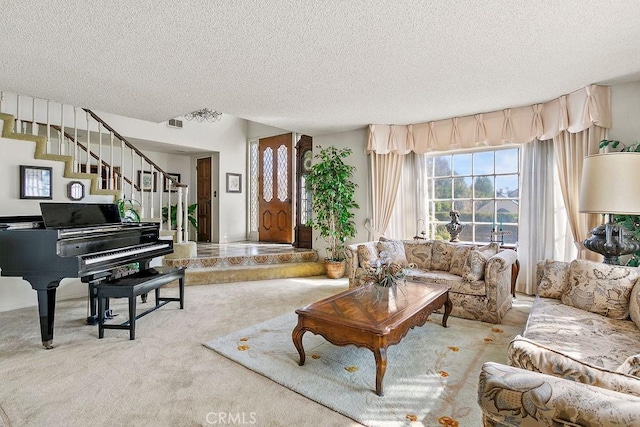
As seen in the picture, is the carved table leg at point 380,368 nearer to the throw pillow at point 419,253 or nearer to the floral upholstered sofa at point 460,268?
the floral upholstered sofa at point 460,268

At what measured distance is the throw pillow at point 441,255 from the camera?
163 inches

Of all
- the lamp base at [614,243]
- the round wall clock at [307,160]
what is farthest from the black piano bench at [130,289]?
the lamp base at [614,243]

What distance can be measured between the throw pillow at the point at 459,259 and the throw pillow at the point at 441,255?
0.06 m

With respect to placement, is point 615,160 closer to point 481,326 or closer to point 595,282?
point 595,282

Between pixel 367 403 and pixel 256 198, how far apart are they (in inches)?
243

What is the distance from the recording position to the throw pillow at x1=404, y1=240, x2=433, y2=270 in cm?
425

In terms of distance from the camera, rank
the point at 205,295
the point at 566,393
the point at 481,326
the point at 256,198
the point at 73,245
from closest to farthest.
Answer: the point at 566,393, the point at 73,245, the point at 481,326, the point at 205,295, the point at 256,198

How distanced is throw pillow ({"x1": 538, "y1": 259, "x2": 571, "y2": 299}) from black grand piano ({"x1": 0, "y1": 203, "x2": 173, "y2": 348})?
12.3 ft

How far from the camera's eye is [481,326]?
330 centimetres

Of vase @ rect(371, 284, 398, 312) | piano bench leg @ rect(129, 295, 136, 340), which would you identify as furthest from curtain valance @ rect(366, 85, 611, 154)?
piano bench leg @ rect(129, 295, 136, 340)

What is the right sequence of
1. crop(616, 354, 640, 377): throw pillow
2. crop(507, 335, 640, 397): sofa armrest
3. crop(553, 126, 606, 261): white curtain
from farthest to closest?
1. crop(553, 126, 606, 261): white curtain
2. crop(616, 354, 640, 377): throw pillow
3. crop(507, 335, 640, 397): sofa armrest

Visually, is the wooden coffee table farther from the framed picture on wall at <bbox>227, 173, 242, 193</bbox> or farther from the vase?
the framed picture on wall at <bbox>227, 173, 242, 193</bbox>

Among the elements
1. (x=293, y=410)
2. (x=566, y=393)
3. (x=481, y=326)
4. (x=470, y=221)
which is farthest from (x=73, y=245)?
(x=470, y=221)

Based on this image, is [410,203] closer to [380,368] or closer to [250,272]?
[250,272]
